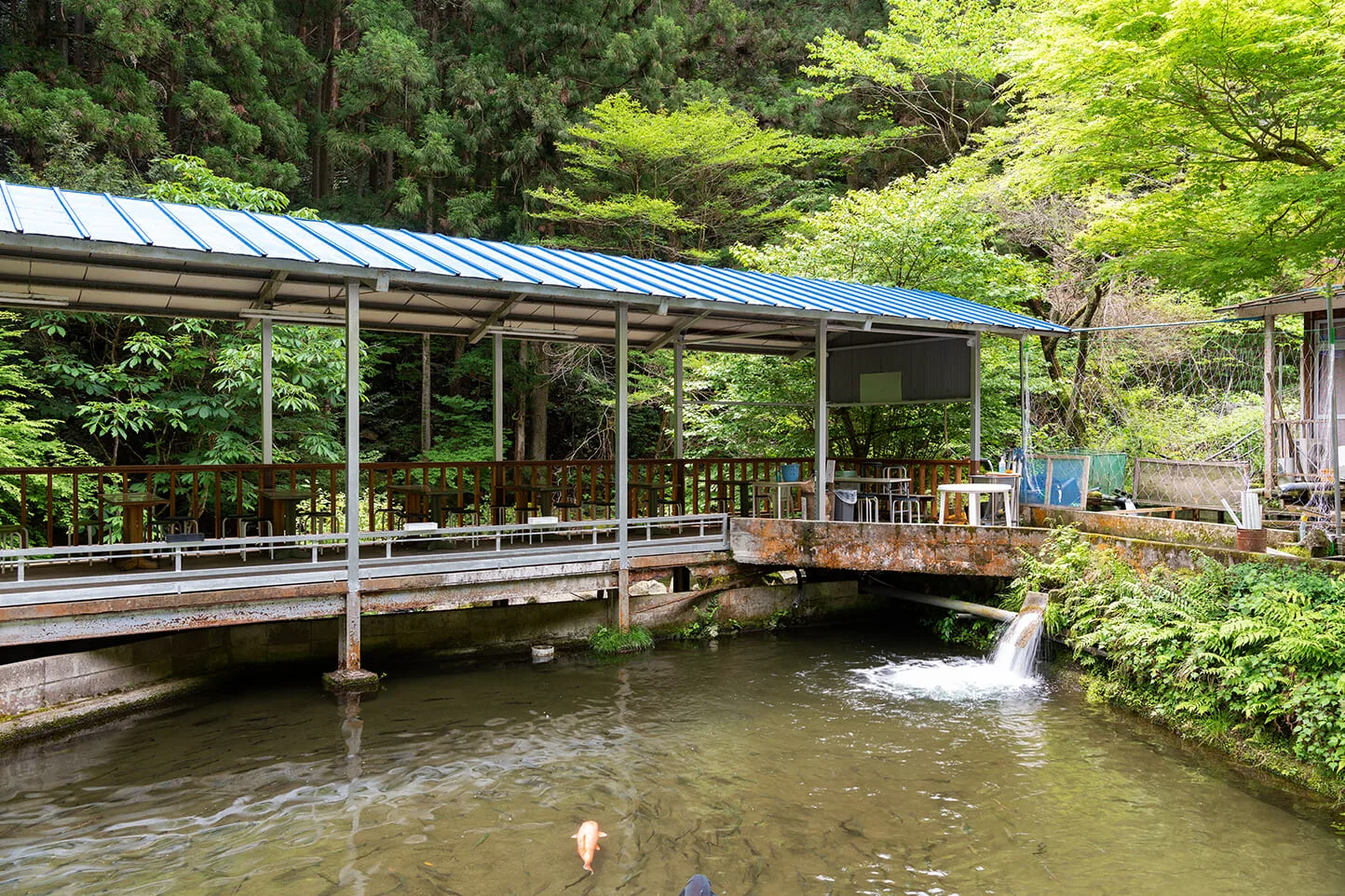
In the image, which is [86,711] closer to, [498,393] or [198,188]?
[498,393]

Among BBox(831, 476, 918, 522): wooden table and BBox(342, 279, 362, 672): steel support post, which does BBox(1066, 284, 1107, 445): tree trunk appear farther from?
BBox(342, 279, 362, 672): steel support post

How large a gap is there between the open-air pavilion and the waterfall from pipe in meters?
2.75

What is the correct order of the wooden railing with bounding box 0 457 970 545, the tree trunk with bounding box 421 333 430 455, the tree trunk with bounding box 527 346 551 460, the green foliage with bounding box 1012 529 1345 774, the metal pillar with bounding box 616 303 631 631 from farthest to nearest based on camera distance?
the tree trunk with bounding box 527 346 551 460, the tree trunk with bounding box 421 333 430 455, the wooden railing with bounding box 0 457 970 545, the metal pillar with bounding box 616 303 631 631, the green foliage with bounding box 1012 529 1345 774

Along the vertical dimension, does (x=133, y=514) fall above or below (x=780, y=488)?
below

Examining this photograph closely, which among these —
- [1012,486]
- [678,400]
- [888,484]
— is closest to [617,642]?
[678,400]

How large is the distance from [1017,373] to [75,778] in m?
15.1

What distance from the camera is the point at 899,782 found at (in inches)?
277

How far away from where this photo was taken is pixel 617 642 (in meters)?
10.8

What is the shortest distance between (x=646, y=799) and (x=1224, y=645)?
5090 mm

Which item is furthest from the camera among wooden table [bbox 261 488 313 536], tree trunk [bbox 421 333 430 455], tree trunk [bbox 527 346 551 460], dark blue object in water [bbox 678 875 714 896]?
tree trunk [bbox 527 346 551 460]

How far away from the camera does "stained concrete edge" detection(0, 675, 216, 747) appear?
752 cm

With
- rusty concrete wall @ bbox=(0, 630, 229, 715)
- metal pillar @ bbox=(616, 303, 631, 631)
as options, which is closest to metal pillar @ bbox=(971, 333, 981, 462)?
metal pillar @ bbox=(616, 303, 631, 631)

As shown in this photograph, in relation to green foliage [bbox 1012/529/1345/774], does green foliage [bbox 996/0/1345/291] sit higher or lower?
higher

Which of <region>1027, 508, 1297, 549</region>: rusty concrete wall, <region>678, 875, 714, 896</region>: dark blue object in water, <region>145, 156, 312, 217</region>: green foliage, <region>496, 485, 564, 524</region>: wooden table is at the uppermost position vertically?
<region>145, 156, 312, 217</region>: green foliage
